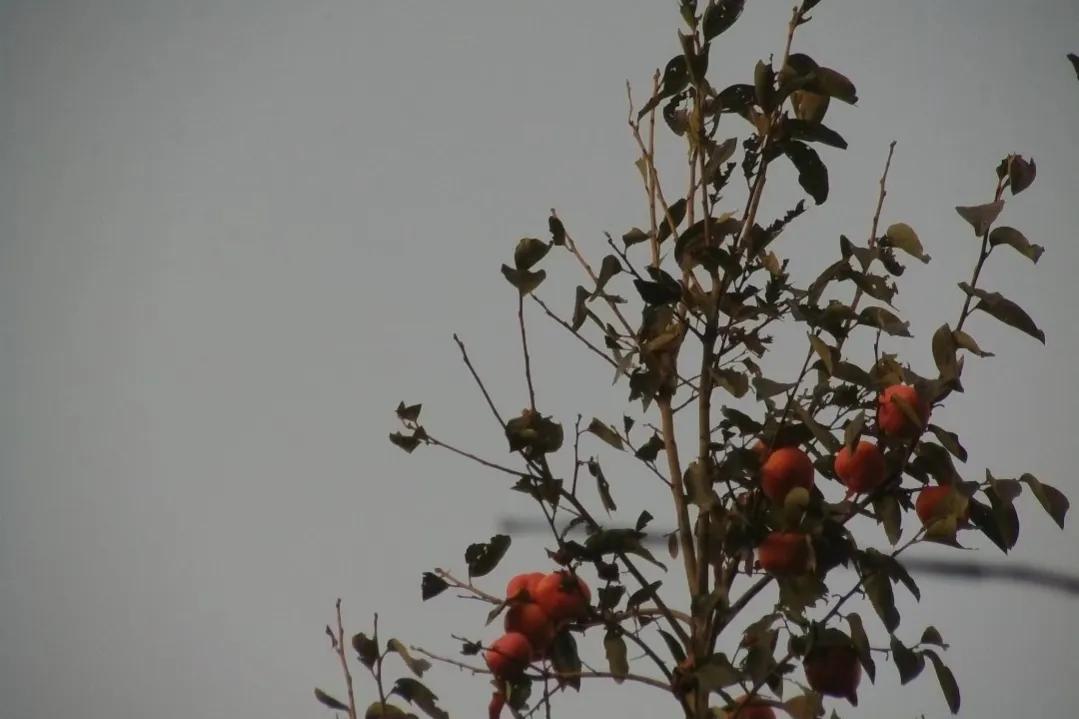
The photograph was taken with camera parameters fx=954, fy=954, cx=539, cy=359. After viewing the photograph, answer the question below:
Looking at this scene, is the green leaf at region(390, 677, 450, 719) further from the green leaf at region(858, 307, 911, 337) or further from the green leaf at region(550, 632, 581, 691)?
the green leaf at region(858, 307, 911, 337)

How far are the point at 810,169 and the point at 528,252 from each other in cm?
20

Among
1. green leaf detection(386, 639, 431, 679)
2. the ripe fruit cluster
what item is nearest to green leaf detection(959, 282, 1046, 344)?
the ripe fruit cluster

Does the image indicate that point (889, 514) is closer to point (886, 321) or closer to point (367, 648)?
point (886, 321)

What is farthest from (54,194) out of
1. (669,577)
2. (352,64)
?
(669,577)

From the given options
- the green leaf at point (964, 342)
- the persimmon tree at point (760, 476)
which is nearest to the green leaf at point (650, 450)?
the persimmon tree at point (760, 476)

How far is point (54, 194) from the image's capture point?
1.27m

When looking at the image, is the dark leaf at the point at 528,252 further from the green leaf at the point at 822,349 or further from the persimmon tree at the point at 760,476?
the green leaf at the point at 822,349

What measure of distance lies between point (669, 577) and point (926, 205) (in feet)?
1.84

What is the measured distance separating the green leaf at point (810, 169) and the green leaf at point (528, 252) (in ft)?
0.59

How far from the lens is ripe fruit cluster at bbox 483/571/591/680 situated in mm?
624

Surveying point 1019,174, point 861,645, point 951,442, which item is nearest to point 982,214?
point 1019,174

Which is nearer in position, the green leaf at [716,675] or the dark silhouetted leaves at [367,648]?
the green leaf at [716,675]

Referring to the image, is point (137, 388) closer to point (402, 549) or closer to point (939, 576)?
point (402, 549)

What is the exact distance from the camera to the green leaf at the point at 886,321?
62 centimetres
